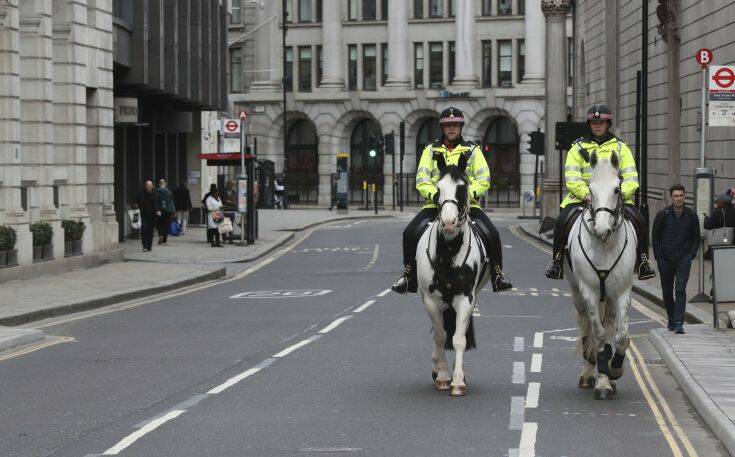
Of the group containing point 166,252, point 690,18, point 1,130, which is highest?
point 690,18

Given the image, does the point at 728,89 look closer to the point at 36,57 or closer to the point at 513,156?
the point at 36,57

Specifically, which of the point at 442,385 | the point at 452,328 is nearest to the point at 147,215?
the point at 452,328

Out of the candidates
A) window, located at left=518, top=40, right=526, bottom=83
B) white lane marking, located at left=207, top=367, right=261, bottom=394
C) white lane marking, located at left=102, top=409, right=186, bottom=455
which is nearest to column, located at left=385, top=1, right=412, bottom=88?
window, located at left=518, top=40, right=526, bottom=83

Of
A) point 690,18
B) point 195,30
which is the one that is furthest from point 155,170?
point 690,18

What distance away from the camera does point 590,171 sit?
1397cm

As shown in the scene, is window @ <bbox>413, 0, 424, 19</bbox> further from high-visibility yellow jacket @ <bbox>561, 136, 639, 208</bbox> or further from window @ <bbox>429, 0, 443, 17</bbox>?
high-visibility yellow jacket @ <bbox>561, 136, 639, 208</bbox>

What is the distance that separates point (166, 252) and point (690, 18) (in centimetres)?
1523

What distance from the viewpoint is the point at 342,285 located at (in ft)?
98.6

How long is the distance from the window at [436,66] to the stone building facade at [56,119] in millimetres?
58418

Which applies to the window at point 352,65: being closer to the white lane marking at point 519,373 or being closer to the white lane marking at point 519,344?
the white lane marking at point 519,344

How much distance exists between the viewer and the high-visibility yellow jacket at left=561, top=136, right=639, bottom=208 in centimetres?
1365

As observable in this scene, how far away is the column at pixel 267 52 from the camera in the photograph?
96.6m

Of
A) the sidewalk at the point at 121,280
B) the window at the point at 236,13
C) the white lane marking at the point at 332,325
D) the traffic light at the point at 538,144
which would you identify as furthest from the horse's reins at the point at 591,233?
the window at the point at 236,13

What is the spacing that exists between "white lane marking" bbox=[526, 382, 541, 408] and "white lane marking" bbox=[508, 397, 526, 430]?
0.06 m
